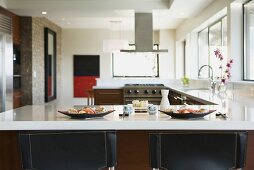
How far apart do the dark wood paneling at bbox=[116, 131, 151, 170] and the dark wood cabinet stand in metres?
4.77

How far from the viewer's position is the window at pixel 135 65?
10680 mm

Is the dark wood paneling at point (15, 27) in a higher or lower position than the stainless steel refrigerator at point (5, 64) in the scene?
higher

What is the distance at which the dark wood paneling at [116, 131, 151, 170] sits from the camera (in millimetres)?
2260

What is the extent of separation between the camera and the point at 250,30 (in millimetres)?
4715

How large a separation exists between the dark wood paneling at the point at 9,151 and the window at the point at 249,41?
11.3 ft

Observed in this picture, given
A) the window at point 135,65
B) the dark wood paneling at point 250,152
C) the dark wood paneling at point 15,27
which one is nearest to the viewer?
the dark wood paneling at point 250,152

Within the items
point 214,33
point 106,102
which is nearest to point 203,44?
point 214,33

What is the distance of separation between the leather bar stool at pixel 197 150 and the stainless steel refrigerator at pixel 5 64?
4994mm

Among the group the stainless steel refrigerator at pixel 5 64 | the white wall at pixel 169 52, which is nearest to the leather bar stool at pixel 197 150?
the stainless steel refrigerator at pixel 5 64

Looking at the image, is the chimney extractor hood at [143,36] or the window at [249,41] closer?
the window at [249,41]

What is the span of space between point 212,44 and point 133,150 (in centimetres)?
514

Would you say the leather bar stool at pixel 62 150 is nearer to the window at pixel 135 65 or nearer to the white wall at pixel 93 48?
the white wall at pixel 93 48

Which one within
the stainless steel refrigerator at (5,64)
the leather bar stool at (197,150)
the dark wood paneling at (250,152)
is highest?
the stainless steel refrigerator at (5,64)

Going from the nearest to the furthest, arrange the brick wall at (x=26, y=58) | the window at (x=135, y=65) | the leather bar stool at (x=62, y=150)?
the leather bar stool at (x=62, y=150) < the brick wall at (x=26, y=58) < the window at (x=135, y=65)
